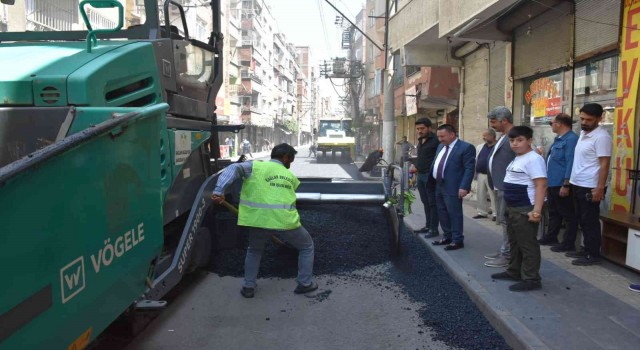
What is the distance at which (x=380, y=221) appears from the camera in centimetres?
640

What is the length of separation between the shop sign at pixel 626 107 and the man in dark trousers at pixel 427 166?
218cm

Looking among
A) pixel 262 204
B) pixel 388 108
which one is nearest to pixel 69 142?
pixel 262 204

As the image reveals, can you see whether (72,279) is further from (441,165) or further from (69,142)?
(441,165)

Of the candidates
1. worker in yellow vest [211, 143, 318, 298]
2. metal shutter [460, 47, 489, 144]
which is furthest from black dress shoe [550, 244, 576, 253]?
metal shutter [460, 47, 489, 144]

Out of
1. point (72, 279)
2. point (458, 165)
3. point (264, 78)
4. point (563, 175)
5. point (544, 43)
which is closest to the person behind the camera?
point (72, 279)

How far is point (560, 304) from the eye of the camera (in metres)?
4.27

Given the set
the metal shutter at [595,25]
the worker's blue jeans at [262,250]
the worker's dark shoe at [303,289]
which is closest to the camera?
the worker's blue jeans at [262,250]

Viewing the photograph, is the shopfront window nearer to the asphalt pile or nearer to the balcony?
the asphalt pile

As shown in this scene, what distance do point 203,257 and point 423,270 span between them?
7.93 feet

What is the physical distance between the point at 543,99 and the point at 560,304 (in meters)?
5.27

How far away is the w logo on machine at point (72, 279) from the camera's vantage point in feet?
6.88

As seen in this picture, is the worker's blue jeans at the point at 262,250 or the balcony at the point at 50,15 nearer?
the worker's blue jeans at the point at 262,250

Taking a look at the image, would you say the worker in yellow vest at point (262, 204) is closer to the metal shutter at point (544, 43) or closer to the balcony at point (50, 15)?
the metal shutter at point (544, 43)

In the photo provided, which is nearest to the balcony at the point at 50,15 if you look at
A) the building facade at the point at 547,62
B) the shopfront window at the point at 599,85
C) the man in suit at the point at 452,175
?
the building facade at the point at 547,62
